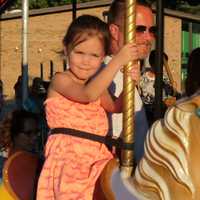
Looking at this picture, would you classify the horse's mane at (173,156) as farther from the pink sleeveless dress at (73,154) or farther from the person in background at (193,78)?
the person in background at (193,78)

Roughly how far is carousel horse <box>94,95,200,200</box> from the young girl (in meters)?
0.23

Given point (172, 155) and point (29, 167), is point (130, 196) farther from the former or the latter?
point (29, 167)

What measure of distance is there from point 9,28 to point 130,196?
14676 millimetres

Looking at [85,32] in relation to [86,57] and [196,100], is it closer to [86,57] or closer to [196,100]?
[86,57]

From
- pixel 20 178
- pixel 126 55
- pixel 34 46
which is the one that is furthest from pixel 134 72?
pixel 34 46

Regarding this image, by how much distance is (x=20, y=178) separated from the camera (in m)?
2.55

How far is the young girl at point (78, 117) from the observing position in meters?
2.12

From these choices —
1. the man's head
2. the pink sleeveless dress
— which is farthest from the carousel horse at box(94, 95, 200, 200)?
the man's head

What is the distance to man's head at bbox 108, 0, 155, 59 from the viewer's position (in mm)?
2336

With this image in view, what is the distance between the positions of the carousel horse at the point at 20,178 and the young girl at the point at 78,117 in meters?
0.29

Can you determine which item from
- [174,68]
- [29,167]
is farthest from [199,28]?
[29,167]

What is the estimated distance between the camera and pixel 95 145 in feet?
7.09

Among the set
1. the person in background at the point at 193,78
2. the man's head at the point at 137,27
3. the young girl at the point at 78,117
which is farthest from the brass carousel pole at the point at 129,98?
the person in background at the point at 193,78

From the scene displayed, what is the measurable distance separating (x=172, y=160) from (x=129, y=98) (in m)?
0.32
